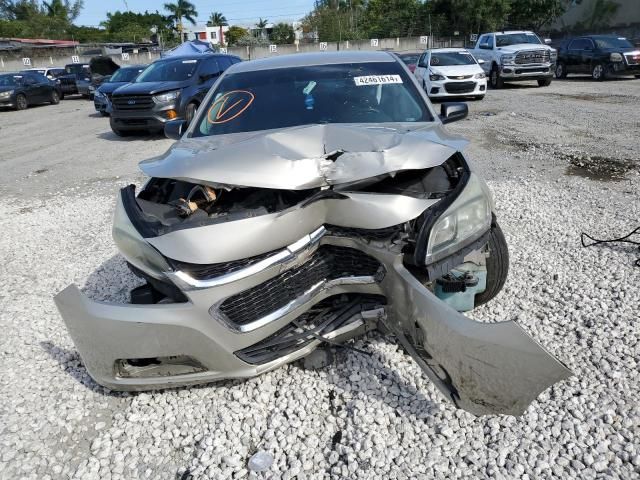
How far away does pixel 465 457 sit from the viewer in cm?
223

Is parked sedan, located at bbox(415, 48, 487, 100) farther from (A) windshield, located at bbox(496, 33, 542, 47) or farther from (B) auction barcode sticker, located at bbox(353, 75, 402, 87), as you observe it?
(B) auction barcode sticker, located at bbox(353, 75, 402, 87)

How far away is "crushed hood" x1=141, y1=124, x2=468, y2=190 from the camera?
2.43 m

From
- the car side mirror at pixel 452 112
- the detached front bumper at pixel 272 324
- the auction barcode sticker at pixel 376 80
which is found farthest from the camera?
the car side mirror at pixel 452 112

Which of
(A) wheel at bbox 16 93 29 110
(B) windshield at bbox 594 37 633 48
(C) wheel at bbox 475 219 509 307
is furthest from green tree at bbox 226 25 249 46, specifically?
(C) wheel at bbox 475 219 509 307

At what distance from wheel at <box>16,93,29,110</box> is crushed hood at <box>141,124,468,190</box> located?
21.3m

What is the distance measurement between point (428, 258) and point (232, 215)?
93 centimetres

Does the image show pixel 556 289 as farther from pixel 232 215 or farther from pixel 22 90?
pixel 22 90

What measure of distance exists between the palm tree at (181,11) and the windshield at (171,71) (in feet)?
246

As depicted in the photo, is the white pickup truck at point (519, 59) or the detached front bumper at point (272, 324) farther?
the white pickup truck at point (519, 59)

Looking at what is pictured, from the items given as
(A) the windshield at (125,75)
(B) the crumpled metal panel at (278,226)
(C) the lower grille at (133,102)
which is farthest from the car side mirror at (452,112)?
(A) the windshield at (125,75)

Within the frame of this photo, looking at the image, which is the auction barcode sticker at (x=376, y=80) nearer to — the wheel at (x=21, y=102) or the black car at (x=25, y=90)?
the black car at (x=25, y=90)

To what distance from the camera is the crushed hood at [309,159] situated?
7.98 ft

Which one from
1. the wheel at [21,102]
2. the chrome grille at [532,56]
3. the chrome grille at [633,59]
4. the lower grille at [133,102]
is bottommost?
the wheel at [21,102]

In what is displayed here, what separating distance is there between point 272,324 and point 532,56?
17.6 meters
